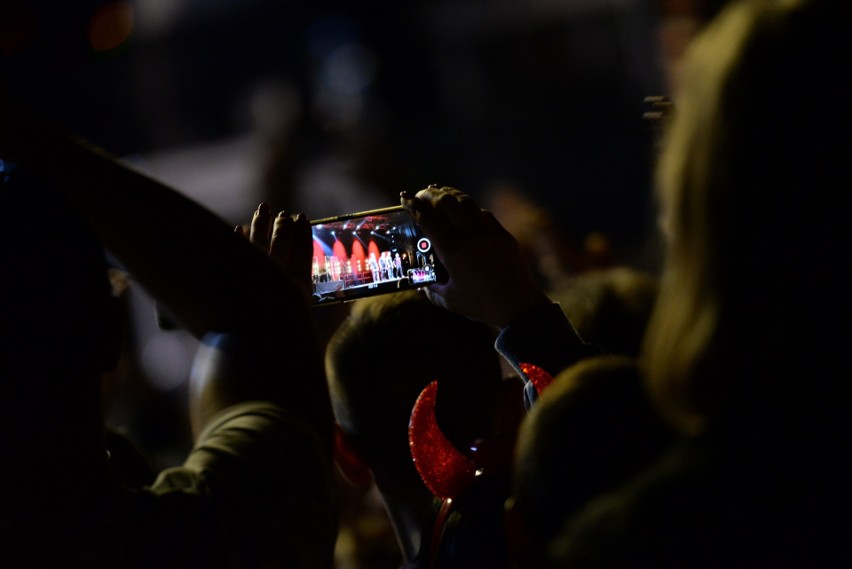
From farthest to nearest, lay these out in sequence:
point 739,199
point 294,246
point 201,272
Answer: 1. point 294,246
2. point 201,272
3. point 739,199

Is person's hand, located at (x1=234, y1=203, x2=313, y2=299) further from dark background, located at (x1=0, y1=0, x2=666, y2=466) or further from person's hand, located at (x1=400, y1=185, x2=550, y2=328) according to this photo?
dark background, located at (x1=0, y1=0, x2=666, y2=466)

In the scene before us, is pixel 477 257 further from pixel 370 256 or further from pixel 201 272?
pixel 201 272

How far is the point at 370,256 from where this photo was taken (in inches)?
55.9

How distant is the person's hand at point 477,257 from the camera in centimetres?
129

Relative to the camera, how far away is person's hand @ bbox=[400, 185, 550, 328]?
4.22ft

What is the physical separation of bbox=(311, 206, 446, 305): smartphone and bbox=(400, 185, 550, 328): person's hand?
0.18ft

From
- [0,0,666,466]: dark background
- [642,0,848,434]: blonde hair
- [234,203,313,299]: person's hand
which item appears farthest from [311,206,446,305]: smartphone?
[0,0,666,466]: dark background

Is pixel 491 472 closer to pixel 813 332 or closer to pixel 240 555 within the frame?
pixel 240 555

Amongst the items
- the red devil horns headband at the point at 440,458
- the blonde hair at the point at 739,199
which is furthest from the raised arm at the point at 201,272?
the blonde hair at the point at 739,199

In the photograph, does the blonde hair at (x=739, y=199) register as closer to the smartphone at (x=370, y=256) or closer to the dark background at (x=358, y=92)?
the smartphone at (x=370, y=256)

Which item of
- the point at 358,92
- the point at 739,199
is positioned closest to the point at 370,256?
the point at 739,199

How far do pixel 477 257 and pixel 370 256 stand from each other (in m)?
0.20

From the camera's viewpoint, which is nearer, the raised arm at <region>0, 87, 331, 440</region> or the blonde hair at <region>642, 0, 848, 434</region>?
the blonde hair at <region>642, 0, 848, 434</region>

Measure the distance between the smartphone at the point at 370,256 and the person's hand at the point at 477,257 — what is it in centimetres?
5
